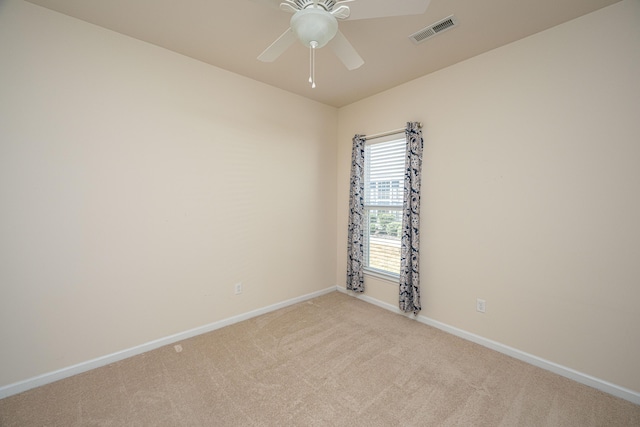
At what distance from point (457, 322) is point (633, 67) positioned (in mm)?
2329

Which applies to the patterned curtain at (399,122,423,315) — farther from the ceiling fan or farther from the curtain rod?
the ceiling fan

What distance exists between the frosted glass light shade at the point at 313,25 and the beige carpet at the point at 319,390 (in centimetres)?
221

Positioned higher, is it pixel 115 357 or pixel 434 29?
pixel 434 29

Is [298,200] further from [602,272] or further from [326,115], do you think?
[602,272]

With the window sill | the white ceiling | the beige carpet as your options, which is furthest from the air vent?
the beige carpet

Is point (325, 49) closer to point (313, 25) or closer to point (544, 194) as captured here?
point (313, 25)

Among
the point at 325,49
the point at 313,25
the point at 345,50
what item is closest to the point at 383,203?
the point at 325,49

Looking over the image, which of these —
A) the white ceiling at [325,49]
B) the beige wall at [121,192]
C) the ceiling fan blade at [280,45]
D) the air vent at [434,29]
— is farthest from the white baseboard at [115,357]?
the air vent at [434,29]

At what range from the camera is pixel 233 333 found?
8.57 ft

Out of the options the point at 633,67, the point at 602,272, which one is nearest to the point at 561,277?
the point at 602,272

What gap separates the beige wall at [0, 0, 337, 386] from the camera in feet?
5.94

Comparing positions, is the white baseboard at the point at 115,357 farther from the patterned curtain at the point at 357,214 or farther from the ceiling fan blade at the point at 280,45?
the ceiling fan blade at the point at 280,45

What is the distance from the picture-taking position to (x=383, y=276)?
129 inches

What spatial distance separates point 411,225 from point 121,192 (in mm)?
2716
